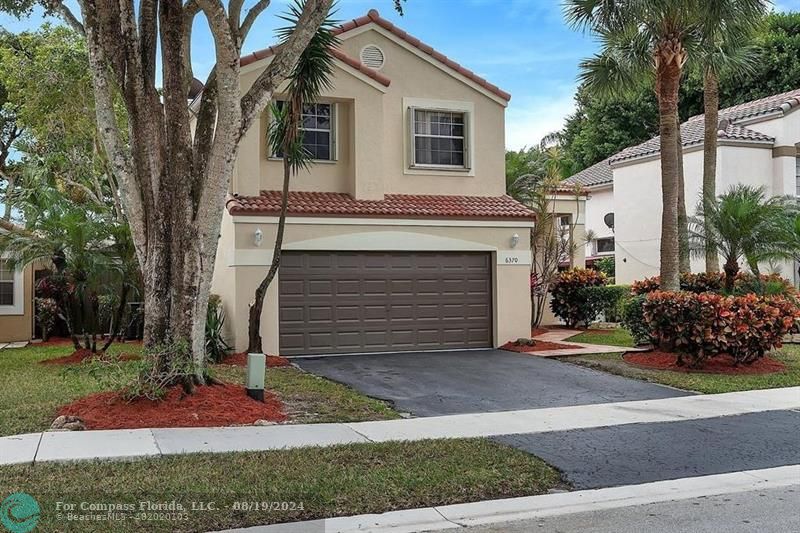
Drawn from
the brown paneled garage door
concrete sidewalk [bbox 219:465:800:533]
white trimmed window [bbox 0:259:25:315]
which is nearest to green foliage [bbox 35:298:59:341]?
white trimmed window [bbox 0:259:25:315]

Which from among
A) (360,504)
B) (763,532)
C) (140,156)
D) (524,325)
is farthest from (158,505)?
(524,325)

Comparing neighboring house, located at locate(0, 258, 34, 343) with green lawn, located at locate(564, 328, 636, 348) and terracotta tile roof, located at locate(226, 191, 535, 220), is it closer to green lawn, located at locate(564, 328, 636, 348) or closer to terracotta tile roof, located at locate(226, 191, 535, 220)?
terracotta tile roof, located at locate(226, 191, 535, 220)

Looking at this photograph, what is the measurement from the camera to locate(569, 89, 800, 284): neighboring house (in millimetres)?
26234

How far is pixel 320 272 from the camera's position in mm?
17312

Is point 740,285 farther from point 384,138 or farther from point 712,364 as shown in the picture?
point 384,138

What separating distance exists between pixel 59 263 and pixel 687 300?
12.6 m

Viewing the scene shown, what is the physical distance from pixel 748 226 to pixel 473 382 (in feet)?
21.3

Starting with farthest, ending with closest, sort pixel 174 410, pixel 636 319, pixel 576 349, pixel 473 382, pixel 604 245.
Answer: pixel 604 245, pixel 576 349, pixel 636 319, pixel 473 382, pixel 174 410

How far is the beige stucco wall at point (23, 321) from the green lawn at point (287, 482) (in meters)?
16.9

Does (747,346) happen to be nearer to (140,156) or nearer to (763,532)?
(763,532)

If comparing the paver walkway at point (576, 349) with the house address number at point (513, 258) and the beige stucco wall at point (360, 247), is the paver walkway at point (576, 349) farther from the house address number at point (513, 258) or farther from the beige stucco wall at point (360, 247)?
the house address number at point (513, 258)

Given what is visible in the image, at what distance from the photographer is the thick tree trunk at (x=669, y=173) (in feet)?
54.3

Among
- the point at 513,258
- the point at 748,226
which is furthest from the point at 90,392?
the point at 748,226

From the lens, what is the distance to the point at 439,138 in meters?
19.6
